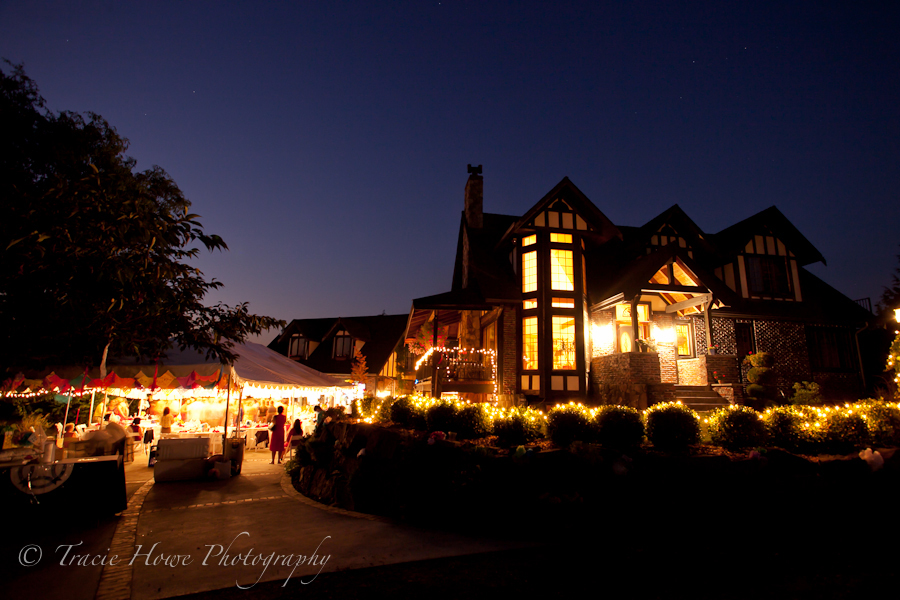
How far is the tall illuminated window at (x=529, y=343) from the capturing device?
16.5 metres

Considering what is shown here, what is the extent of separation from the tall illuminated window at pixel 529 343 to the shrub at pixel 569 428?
835cm

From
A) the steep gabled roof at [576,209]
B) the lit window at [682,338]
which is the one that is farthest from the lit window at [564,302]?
the lit window at [682,338]

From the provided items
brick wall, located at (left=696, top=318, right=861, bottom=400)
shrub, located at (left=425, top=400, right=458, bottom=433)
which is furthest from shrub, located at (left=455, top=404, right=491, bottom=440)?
brick wall, located at (left=696, top=318, right=861, bottom=400)

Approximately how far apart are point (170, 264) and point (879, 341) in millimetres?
25320

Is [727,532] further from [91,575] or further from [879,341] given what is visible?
[879,341]

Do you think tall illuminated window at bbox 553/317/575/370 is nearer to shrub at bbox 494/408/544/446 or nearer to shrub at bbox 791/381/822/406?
shrub at bbox 791/381/822/406

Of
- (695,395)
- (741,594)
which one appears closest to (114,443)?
(741,594)

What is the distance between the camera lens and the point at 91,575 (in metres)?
5.29

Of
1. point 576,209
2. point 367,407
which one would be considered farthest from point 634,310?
point 367,407

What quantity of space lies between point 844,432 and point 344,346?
29660mm

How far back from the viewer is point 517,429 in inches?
325

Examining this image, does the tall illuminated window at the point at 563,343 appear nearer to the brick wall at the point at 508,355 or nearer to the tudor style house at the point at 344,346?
the brick wall at the point at 508,355

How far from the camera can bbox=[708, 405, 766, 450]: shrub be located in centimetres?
→ 786
